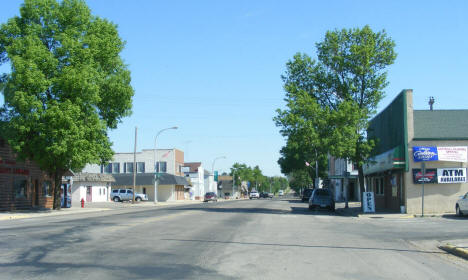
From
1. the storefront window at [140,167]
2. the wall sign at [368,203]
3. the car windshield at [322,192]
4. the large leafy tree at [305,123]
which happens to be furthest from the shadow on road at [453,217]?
the storefront window at [140,167]

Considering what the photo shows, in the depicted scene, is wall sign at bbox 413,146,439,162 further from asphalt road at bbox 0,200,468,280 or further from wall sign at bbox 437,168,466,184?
asphalt road at bbox 0,200,468,280

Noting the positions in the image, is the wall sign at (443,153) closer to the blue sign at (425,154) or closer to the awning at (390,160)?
the blue sign at (425,154)

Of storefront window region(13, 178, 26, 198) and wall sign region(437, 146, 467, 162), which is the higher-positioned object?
wall sign region(437, 146, 467, 162)

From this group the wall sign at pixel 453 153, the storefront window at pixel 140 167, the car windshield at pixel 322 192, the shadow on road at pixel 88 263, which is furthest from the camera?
the storefront window at pixel 140 167

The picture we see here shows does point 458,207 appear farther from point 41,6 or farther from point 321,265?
point 41,6

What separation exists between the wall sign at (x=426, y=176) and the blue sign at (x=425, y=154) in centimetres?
A: 73

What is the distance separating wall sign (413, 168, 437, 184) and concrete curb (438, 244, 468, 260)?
15.9 m

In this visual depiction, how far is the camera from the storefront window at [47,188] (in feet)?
133

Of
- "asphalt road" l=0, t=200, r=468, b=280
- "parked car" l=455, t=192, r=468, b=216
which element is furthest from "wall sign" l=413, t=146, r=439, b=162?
"asphalt road" l=0, t=200, r=468, b=280

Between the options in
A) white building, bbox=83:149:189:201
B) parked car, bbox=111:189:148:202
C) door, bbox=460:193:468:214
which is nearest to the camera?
door, bbox=460:193:468:214

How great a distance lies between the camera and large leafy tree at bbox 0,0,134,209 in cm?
3064

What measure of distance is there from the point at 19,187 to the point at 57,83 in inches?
392

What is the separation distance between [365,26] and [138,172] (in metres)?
59.1

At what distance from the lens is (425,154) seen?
1134 inches
